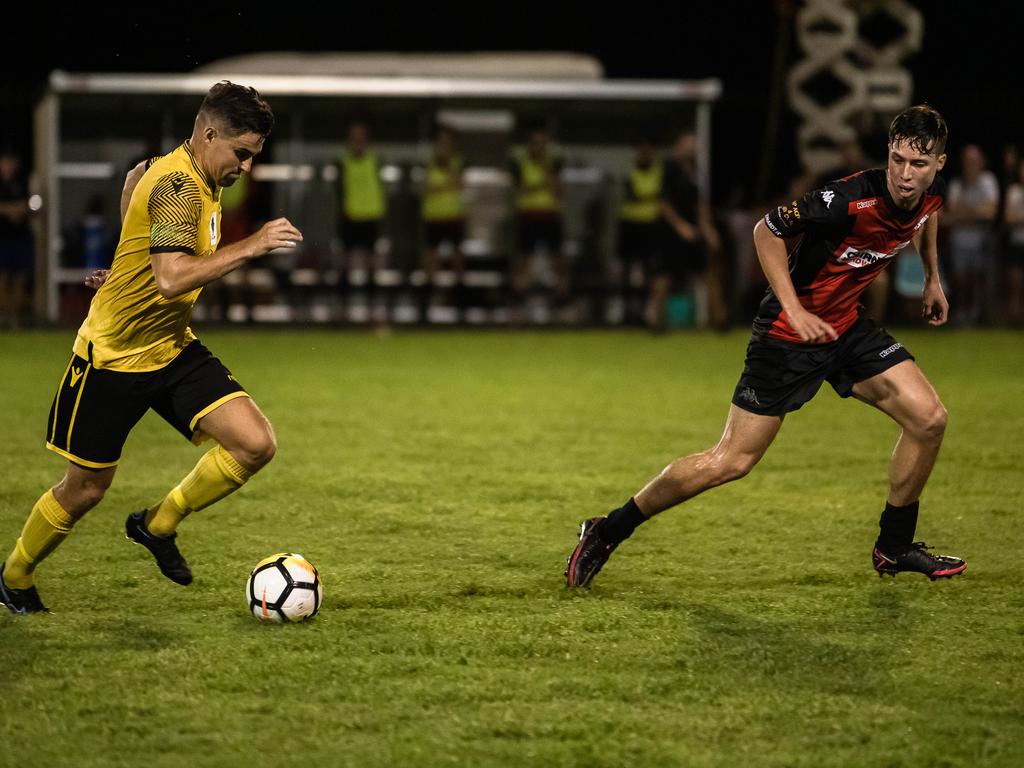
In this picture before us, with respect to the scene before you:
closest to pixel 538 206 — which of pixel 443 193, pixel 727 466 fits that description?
pixel 443 193

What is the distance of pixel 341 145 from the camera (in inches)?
A: 756

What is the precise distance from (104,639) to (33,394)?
7082mm

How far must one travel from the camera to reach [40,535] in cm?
532

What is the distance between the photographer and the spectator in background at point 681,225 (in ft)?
55.1

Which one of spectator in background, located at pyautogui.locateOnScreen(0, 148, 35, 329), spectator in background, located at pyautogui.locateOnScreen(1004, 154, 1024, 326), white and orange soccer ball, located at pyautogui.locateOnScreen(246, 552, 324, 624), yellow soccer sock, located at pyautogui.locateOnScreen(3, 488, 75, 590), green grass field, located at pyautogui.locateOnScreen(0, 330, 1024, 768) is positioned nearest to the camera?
green grass field, located at pyautogui.locateOnScreen(0, 330, 1024, 768)

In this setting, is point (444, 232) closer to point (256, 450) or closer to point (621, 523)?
point (621, 523)

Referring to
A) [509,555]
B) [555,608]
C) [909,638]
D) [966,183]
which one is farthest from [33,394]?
[966,183]

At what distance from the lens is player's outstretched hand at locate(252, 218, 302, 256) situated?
4.85 meters

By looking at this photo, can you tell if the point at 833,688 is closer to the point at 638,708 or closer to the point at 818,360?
the point at 638,708

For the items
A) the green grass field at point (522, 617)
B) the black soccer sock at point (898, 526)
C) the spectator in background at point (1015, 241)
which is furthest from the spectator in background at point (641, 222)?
the black soccer sock at point (898, 526)

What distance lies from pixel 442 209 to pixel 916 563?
42.5ft

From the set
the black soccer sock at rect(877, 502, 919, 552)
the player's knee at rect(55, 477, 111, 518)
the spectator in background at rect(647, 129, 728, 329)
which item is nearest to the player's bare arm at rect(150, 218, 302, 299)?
the player's knee at rect(55, 477, 111, 518)

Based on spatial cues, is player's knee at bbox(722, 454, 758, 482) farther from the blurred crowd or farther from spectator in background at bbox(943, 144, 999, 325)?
spectator in background at bbox(943, 144, 999, 325)

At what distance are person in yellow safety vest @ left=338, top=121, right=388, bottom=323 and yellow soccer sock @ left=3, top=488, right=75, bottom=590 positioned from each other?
1271 centimetres
